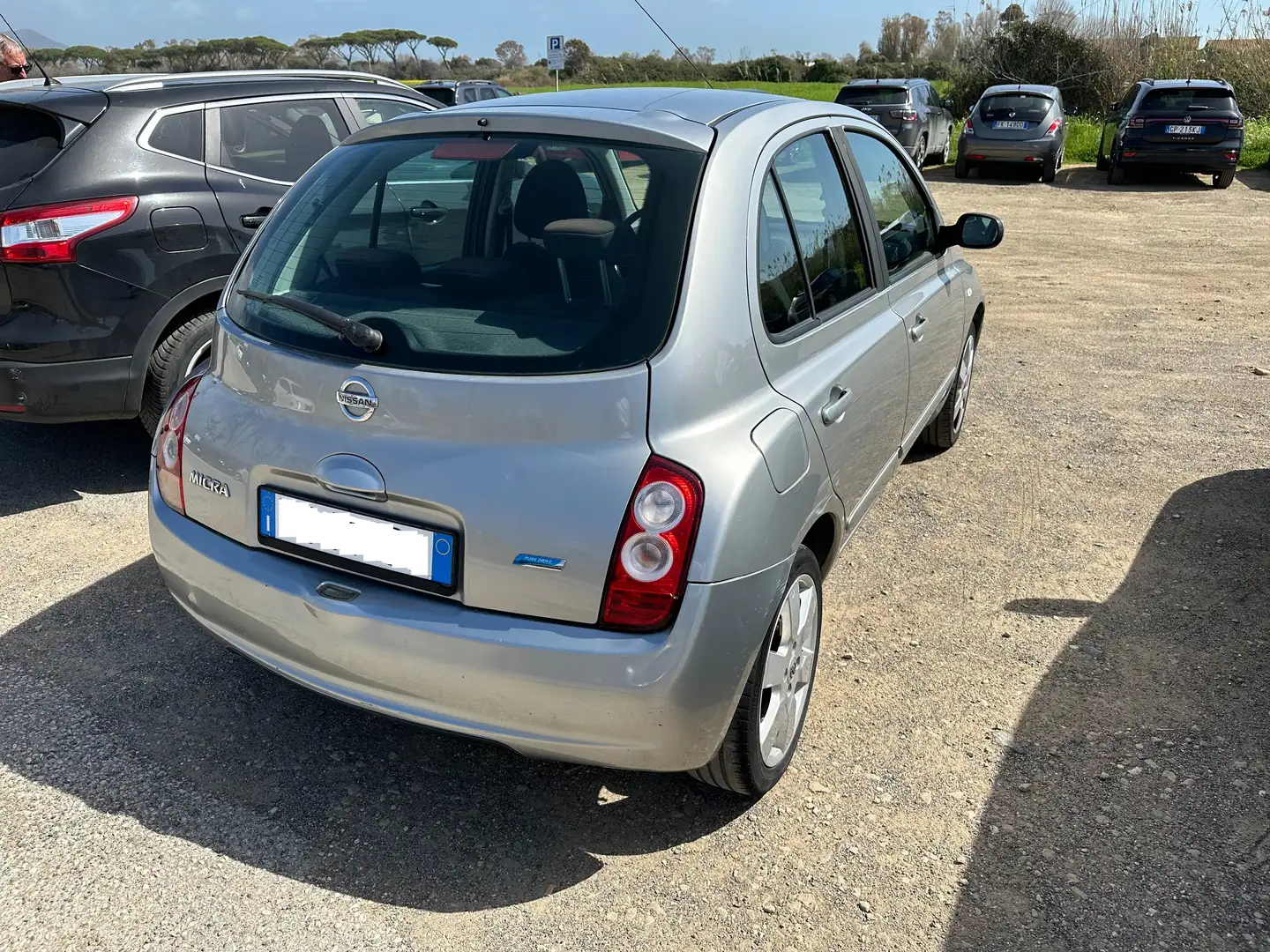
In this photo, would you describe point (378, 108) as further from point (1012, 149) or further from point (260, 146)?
point (1012, 149)

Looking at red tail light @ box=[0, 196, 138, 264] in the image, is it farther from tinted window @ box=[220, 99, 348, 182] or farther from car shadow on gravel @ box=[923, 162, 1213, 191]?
car shadow on gravel @ box=[923, 162, 1213, 191]

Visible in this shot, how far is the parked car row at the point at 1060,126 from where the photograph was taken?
641 inches

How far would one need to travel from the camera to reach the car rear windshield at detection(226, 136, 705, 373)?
2377 millimetres

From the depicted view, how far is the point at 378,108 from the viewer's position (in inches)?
237

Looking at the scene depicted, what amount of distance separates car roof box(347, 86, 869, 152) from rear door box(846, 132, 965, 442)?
57cm

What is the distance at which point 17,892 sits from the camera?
2416 mm

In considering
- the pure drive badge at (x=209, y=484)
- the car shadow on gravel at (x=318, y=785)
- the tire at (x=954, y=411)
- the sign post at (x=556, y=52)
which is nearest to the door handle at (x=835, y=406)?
the car shadow on gravel at (x=318, y=785)

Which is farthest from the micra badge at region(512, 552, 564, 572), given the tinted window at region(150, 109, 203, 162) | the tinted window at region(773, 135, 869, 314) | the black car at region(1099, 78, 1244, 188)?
the black car at region(1099, 78, 1244, 188)

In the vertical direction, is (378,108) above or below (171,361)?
above

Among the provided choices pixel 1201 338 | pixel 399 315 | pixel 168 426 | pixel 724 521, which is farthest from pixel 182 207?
pixel 1201 338

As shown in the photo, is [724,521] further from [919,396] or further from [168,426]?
[919,396]

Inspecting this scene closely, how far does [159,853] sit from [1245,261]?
11777 mm

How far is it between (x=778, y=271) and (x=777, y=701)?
1117 millimetres

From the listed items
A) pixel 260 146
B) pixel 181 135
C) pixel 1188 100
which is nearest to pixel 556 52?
pixel 1188 100
